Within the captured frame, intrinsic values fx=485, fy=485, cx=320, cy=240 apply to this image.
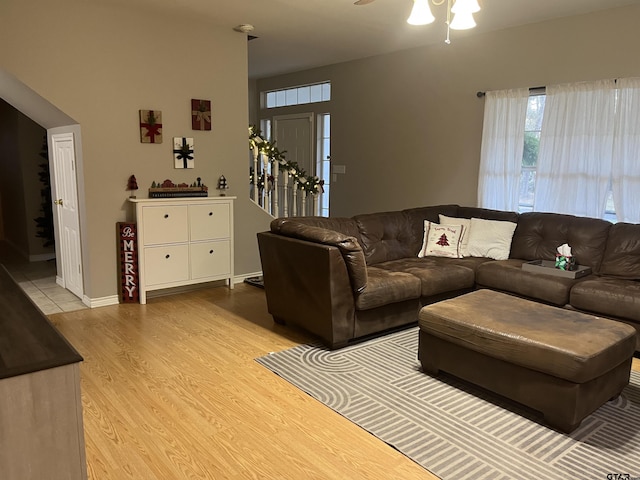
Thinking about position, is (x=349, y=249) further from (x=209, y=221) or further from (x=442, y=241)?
(x=209, y=221)

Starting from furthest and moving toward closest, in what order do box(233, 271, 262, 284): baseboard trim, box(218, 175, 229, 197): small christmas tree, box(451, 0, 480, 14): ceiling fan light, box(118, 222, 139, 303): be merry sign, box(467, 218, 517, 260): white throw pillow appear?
box(233, 271, 262, 284): baseboard trim
box(218, 175, 229, 197): small christmas tree
box(467, 218, 517, 260): white throw pillow
box(118, 222, 139, 303): be merry sign
box(451, 0, 480, 14): ceiling fan light

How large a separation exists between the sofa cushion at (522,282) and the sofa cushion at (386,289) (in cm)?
77

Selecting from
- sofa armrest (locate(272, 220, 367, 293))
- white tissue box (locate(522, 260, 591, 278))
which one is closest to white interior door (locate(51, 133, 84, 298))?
sofa armrest (locate(272, 220, 367, 293))

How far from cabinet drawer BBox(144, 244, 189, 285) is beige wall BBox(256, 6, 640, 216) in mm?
2666

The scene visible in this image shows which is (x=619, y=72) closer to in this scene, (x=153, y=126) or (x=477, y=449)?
(x=477, y=449)

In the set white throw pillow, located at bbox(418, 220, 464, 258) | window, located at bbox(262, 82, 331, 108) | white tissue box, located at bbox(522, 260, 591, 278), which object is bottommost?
white tissue box, located at bbox(522, 260, 591, 278)

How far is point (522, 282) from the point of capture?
389cm

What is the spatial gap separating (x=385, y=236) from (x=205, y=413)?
2.42m

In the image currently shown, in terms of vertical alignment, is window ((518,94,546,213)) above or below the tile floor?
above

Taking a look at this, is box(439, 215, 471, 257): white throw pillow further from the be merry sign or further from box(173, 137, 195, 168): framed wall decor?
the be merry sign

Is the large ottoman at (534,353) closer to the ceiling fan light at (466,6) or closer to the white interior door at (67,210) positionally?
the ceiling fan light at (466,6)

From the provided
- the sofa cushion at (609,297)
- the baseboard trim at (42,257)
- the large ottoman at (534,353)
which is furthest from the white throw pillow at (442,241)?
the baseboard trim at (42,257)

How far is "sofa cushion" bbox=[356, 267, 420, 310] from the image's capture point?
3.44 m

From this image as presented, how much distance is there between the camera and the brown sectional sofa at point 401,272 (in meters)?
3.37
